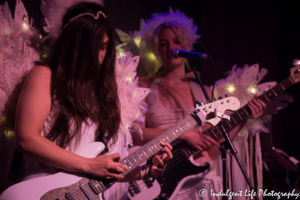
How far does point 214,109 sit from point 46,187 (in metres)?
1.22

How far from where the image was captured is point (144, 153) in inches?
62.9

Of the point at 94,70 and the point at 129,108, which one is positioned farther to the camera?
the point at 129,108

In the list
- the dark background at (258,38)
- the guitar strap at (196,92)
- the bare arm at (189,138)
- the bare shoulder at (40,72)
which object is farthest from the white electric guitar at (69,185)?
the dark background at (258,38)

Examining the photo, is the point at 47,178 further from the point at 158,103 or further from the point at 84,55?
the point at 158,103

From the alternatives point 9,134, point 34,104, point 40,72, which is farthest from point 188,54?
point 9,134

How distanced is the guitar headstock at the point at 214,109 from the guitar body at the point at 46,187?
89 cm

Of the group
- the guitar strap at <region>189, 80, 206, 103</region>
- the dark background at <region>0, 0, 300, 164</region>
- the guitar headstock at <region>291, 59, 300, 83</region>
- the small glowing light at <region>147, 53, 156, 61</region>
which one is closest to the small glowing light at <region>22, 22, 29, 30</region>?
the small glowing light at <region>147, 53, 156, 61</region>

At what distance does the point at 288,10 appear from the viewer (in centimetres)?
356

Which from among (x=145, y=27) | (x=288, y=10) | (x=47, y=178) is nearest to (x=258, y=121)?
(x=145, y=27)

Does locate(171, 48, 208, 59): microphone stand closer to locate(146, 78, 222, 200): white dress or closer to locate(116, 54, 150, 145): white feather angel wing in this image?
locate(116, 54, 150, 145): white feather angel wing

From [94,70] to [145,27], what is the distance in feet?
4.20

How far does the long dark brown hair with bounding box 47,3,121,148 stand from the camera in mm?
1444

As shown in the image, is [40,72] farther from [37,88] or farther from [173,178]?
[173,178]

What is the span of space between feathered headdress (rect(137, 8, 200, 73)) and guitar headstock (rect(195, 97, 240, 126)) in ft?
3.48
